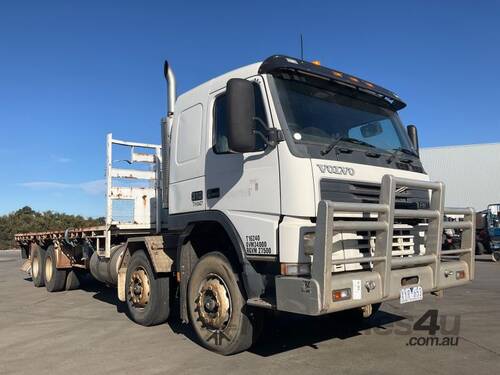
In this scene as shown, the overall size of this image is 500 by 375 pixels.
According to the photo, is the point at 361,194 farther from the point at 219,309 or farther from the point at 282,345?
the point at 282,345

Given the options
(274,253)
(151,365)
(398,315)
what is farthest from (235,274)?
(398,315)

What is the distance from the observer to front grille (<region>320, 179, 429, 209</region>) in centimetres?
470

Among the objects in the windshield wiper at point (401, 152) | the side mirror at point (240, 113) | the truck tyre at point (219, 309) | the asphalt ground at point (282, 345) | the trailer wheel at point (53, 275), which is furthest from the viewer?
the trailer wheel at point (53, 275)

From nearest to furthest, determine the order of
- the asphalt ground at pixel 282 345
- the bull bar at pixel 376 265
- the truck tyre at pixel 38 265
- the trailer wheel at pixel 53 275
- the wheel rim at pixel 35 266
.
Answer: the bull bar at pixel 376 265, the asphalt ground at pixel 282 345, the trailer wheel at pixel 53 275, the truck tyre at pixel 38 265, the wheel rim at pixel 35 266

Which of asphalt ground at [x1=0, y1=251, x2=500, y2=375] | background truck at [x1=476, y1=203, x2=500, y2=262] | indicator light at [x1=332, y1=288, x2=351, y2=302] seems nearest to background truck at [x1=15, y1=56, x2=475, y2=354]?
indicator light at [x1=332, y1=288, x2=351, y2=302]

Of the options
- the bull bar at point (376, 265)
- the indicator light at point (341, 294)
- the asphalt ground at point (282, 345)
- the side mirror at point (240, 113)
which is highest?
the side mirror at point (240, 113)

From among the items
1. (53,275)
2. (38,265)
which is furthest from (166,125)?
(38,265)

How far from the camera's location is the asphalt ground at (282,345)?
4938 millimetres

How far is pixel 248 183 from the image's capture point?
511cm

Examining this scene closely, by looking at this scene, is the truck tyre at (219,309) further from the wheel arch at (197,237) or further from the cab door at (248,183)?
the cab door at (248,183)

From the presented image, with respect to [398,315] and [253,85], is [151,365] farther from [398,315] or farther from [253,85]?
[398,315]

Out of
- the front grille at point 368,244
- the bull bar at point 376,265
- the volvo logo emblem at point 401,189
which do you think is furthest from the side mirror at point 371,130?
the front grille at point 368,244

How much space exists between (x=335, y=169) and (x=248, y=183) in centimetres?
89

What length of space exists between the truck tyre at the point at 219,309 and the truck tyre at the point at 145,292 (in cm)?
109
